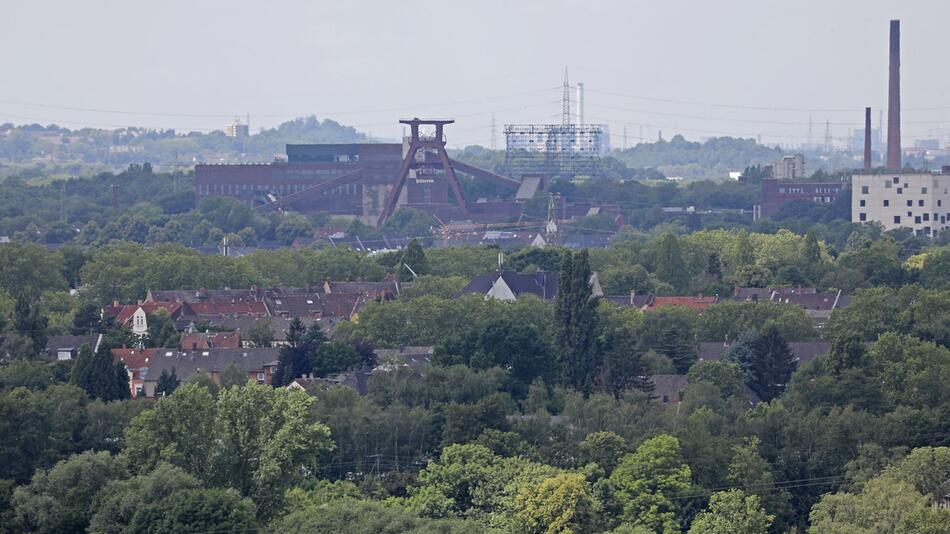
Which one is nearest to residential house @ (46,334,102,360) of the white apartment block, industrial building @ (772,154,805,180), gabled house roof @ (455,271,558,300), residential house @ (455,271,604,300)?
residential house @ (455,271,604,300)

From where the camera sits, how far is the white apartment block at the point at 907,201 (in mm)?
124250

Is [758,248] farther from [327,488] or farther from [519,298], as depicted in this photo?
[327,488]

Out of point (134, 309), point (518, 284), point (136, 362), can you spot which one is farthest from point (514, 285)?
point (136, 362)

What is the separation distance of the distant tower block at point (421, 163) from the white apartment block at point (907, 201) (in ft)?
82.2

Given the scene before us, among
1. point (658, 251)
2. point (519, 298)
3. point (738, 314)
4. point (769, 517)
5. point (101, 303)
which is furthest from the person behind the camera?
point (658, 251)

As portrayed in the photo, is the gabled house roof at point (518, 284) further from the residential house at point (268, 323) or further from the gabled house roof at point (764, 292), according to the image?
the gabled house roof at point (764, 292)

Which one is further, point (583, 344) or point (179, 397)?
point (583, 344)

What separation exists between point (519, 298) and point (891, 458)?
Result: 27877 mm

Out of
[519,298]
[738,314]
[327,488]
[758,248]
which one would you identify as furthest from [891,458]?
[758,248]

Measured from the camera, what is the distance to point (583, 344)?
58.3 meters

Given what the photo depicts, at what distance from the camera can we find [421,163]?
143m

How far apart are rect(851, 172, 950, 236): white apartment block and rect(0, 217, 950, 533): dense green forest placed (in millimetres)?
57017

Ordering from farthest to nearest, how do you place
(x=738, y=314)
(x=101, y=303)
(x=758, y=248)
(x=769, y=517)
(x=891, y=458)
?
1. (x=758, y=248)
2. (x=101, y=303)
3. (x=738, y=314)
4. (x=891, y=458)
5. (x=769, y=517)

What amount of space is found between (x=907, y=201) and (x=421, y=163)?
3170cm
